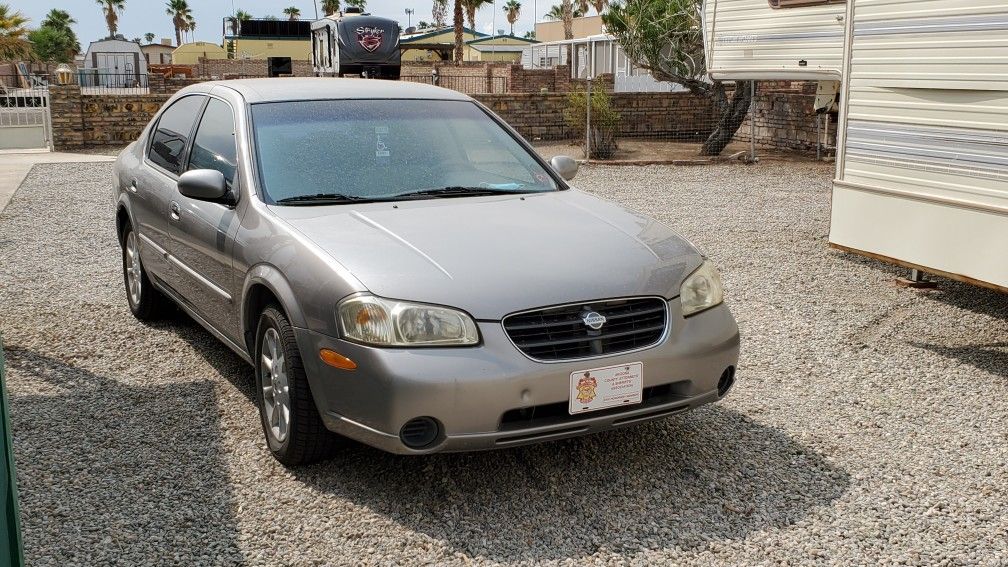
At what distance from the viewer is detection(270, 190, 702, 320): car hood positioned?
374 cm

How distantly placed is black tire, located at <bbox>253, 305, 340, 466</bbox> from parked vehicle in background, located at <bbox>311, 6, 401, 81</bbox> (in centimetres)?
2138

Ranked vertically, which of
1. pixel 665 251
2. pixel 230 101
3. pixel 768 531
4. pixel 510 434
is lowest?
pixel 768 531

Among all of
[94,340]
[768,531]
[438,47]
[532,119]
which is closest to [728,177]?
[532,119]

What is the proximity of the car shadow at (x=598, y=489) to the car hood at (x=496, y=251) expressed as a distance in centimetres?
77

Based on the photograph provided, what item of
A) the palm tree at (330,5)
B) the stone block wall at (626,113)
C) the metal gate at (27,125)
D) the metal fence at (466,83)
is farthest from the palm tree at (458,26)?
the palm tree at (330,5)

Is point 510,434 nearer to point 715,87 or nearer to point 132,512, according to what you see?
point 132,512

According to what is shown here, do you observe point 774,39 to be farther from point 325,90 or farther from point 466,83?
point 466,83

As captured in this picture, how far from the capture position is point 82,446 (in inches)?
179

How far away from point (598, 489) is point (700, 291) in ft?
2.92

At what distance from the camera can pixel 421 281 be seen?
148 inches

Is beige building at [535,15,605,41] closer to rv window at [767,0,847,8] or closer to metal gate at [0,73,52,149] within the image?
metal gate at [0,73,52,149]

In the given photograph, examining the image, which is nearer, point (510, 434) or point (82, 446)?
point (510, 434)

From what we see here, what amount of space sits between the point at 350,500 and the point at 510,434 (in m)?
0.73

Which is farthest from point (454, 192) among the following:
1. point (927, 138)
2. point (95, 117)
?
point (95, 117)
